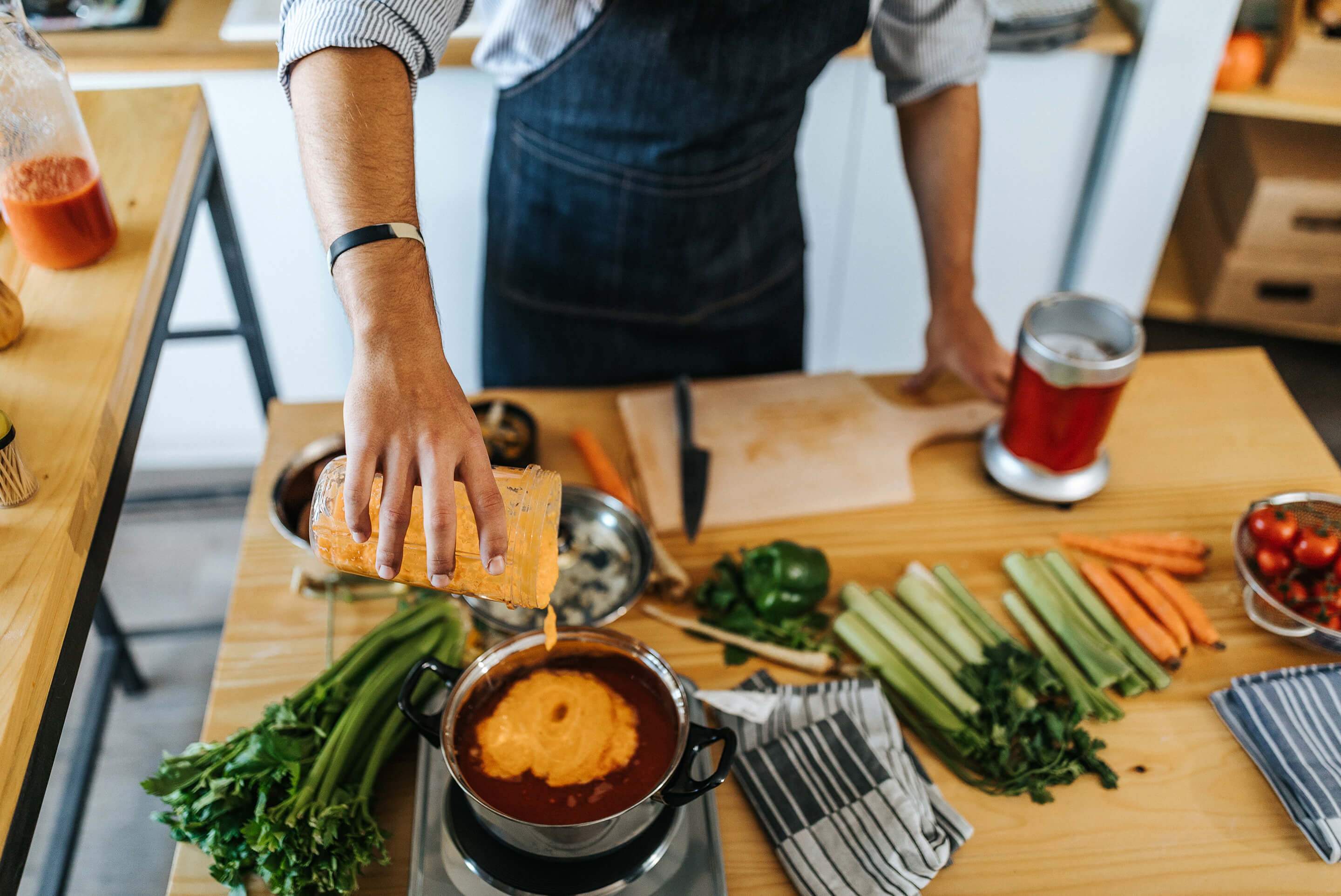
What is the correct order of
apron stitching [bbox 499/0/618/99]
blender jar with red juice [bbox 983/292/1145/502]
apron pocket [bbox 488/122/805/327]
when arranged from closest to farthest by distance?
blender jar with red juice [bbox 983/292/1145/502], apron stitching [bbox 499/0/618/99], apron pocket [bbox 488/122/805/327]

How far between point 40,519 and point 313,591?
395 millimetres

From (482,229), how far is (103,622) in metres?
1.30

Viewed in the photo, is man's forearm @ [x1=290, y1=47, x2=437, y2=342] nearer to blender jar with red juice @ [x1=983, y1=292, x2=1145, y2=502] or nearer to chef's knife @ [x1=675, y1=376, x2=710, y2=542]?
chef's knife @ [x1=675, y1=376, x2=710, y2=542]

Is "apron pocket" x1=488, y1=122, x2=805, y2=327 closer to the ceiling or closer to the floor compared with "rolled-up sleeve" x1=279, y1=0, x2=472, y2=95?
closer to the floor

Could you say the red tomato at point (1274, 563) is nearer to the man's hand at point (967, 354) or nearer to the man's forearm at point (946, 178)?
the man's hand at point (967, 354)

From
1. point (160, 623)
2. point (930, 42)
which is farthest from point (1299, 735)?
point (160, 623)

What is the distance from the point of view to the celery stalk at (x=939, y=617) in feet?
3.99

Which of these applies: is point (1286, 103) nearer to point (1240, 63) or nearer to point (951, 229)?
point (1240, 63)

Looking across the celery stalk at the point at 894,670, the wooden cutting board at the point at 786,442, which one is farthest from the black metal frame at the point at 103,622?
the celery stalk at the point at 894,670

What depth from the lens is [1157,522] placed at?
1.41m

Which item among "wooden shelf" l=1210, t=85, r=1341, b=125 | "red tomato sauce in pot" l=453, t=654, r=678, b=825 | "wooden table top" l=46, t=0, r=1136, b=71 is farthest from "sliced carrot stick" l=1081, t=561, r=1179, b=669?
"wooden shelf" l=1210, t=85, r=1341, b=125

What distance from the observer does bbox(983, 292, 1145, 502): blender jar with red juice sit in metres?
1.27

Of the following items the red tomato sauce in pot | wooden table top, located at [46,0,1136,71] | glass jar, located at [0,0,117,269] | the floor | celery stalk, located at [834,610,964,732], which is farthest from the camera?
wooden table top, located at [46,0,1136,71]

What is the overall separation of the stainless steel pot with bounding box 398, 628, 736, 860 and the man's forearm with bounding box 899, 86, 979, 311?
2.99 ft
